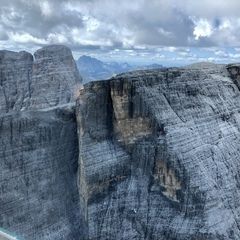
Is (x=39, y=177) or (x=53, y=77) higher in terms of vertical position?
(x=53, y=77)

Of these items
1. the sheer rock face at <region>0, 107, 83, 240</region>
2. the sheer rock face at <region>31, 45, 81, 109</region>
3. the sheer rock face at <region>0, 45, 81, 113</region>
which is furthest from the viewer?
the sheer rock face at <region>31, 45, 81, 109</region>

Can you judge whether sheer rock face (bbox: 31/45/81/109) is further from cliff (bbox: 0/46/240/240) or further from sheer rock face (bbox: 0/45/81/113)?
cliff (bbox: 0/46/240/240)

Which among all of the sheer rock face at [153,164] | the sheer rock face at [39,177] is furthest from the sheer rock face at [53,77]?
the sheer rock face at [153,164]

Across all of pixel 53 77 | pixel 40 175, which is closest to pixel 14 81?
pixel 53 77

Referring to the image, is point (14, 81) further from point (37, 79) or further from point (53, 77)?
point (53, 77)

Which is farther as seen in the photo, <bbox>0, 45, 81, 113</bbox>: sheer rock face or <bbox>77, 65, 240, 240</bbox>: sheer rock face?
<bbox>0, 45, 81, 113</bbox>: sheer rock face

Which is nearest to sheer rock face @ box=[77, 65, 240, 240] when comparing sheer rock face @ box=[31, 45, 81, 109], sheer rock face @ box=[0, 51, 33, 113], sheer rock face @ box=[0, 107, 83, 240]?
sheer rock face @ box=[0, 107, 83, 240]
